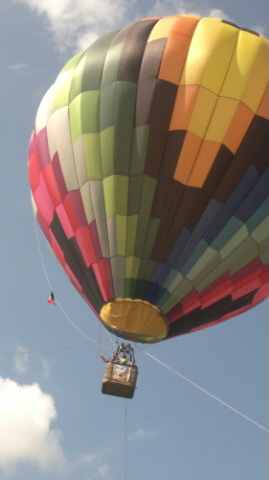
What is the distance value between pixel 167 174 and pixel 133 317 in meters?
2.55

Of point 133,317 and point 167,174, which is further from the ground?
point 167,174

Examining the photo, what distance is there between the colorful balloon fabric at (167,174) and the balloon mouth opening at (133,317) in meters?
0.02

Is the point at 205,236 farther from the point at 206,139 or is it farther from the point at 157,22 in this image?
the point at 157,22

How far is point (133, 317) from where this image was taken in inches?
544

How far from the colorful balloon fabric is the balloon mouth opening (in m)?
0.02

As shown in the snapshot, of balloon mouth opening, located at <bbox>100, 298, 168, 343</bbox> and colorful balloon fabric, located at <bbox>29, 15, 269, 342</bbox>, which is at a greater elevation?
colorful balloon fabric, located at <bbox>29, 15, 269, 342</bbox>

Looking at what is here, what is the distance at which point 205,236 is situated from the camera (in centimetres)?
1347

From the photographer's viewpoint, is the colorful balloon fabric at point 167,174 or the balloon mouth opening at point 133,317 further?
the balloon mouth opening at point 133,317

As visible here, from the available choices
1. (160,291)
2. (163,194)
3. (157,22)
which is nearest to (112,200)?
(163,194)

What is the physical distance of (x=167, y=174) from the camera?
43.7ft

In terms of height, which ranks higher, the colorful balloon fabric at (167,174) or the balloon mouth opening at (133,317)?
the colorful balloon fabric at (167,174)

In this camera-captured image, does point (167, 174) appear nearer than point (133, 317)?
Yes

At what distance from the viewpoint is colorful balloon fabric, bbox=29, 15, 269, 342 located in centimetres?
1327

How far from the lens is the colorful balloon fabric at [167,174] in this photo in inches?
522
